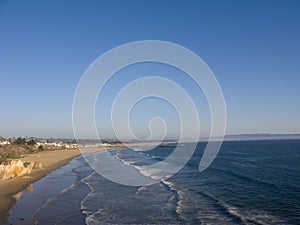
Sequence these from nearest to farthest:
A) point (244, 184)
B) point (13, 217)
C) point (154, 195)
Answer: point (13, 217), point (154, 195), point (244, 184)

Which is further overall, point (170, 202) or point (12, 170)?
point (12, 170)

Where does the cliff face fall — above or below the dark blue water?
above

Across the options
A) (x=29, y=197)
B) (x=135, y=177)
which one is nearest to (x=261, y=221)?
(x=29, y=197)

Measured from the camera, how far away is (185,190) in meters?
33.2

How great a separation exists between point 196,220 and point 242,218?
2.91 metres

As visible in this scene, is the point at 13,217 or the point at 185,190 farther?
the point at 185,190

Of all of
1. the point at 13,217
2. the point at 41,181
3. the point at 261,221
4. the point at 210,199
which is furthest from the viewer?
the point at 41,181

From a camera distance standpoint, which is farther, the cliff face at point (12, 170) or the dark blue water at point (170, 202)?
the cliff face at point (12, 170)

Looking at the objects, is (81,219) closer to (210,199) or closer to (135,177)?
(210,199)

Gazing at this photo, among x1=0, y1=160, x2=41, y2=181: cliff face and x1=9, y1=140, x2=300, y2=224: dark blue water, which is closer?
x1=9, y1=140, x2=300, y2=224: dark blue water

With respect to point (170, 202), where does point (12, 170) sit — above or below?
above

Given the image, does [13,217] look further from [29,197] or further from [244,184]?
[244,184]

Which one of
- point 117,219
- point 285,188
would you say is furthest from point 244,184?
point 117,219

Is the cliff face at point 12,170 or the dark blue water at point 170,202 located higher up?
the cliff face at point 12,170
